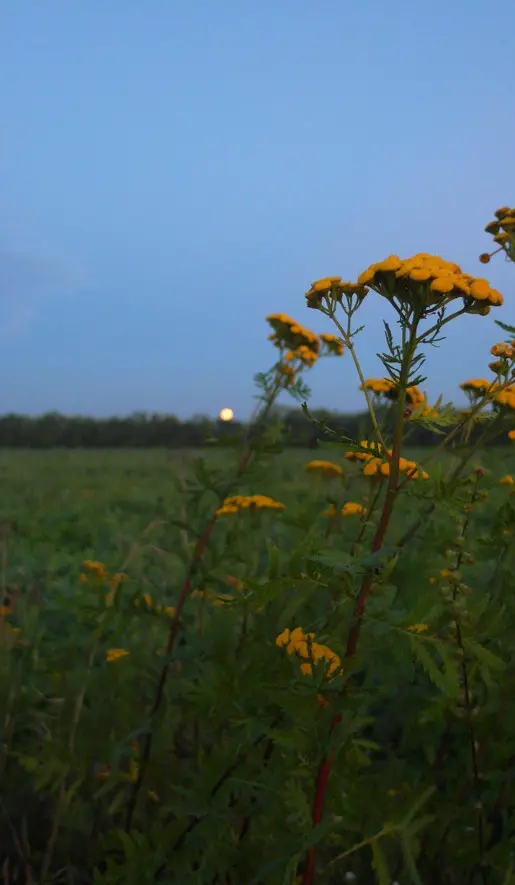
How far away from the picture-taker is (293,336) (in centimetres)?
304

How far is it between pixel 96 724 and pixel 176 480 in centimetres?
82

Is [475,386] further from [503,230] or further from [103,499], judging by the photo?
[103,499]

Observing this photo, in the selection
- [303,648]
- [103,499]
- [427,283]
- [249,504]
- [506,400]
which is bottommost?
[103,499]

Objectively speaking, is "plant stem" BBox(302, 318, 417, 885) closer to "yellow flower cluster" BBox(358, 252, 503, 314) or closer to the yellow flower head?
"yellow flower cluster" BBox(358, 252, 503, 314)

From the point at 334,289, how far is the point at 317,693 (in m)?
0.77

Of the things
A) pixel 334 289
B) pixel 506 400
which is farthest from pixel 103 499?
pixel 334 289

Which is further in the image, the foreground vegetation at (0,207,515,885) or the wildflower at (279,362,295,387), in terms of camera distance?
the wildflower at (279,362,295,387)

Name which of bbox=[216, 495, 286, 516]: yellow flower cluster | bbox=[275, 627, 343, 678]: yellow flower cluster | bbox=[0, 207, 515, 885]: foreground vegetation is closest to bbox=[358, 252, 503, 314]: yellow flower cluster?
bbox=[0, 207, 515, 885]: foreground vegetation

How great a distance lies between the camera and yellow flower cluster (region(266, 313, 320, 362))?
118 inches

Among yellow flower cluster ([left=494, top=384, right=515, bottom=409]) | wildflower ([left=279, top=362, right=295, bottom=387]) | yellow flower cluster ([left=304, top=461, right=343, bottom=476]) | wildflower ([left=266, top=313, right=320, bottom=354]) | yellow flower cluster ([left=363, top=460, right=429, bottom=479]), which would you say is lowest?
yellow flower cluster ([left=304, top=461, right=343, bottom=476])

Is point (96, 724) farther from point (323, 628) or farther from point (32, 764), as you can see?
point (323, 628)

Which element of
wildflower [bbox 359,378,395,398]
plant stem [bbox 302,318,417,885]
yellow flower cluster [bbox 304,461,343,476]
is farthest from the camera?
yellow flower cluster [bbox 304,461,343,476]

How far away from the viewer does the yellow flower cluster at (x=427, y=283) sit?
4.34 feet

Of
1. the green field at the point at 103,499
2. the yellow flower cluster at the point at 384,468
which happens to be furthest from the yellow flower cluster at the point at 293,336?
the yellow flower cluster at the point at 384,468
